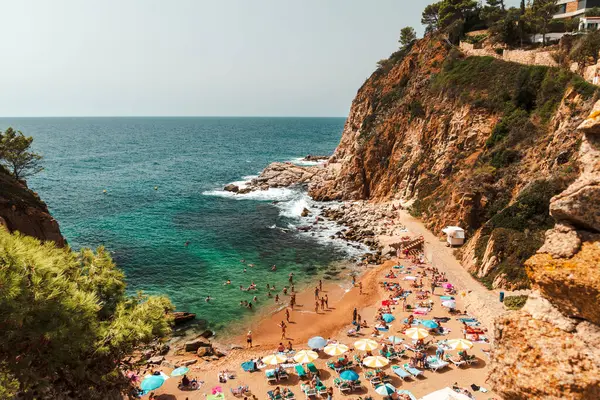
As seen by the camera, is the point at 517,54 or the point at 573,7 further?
the point at 573,7

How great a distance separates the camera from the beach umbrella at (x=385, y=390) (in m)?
18.2

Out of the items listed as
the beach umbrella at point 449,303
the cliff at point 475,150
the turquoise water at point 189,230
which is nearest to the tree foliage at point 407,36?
the cliff at point 475,150

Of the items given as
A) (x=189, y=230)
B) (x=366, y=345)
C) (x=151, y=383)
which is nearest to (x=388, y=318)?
(x=366, y=345)

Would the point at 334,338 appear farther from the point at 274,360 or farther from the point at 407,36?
the point at 407,36

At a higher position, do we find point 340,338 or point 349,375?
point 349,375

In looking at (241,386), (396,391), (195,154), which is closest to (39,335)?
(241,386)

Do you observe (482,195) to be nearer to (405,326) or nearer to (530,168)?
(530,168)

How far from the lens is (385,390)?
1830 cm

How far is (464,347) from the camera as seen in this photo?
20.3 meters

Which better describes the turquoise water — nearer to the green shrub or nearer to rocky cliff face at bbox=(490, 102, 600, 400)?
the green shrub

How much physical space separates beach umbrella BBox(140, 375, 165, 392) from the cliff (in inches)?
917

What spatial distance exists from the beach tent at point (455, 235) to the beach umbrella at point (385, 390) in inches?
780

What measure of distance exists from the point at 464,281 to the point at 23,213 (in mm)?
33135

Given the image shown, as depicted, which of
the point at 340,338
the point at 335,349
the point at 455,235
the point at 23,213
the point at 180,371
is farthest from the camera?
the point at 455,235
